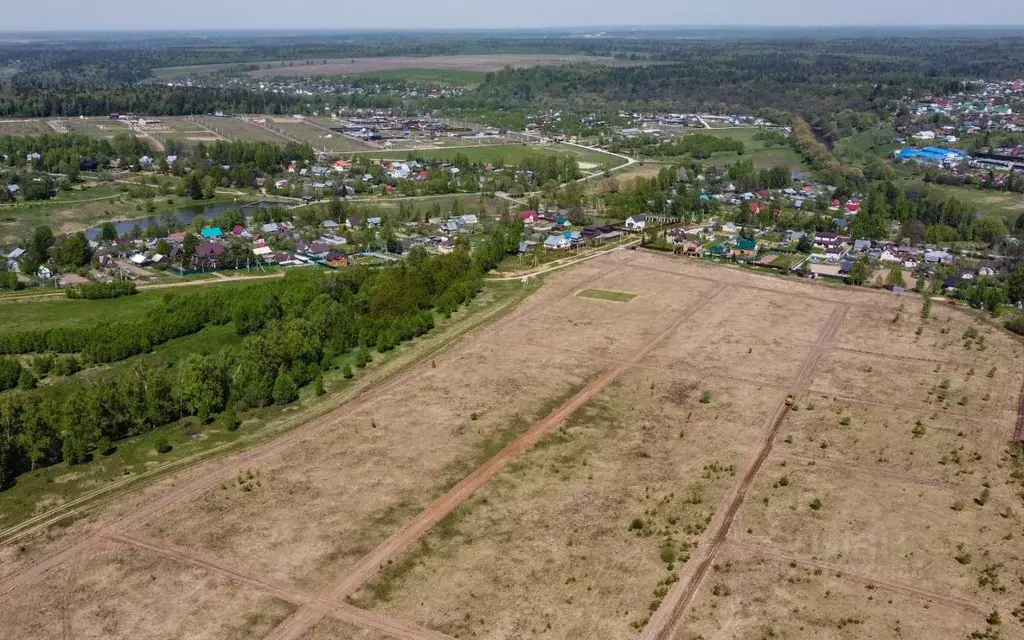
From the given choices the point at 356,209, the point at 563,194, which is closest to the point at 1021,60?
the point at 563,194

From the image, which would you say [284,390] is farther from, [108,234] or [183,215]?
[183,215]

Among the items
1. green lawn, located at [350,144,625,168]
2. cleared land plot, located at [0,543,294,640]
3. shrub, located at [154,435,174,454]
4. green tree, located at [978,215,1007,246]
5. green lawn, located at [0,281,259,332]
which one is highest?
green lawn, located at [350,144,625,168]

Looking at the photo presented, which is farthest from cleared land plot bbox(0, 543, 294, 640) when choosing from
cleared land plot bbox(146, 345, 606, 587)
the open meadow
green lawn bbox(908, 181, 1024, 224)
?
the open meadow

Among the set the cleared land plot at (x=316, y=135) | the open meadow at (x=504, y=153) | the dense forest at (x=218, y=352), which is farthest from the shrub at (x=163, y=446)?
the cleared land plot at (x=316, y=135)

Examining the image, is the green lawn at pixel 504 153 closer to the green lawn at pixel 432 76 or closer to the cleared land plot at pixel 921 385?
the cleared land plot at pixel 921 385

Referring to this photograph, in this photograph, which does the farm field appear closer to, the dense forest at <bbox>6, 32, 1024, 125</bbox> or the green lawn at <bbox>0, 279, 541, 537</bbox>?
the green lawn at <bbox>0, 279, 541, 537</bbox>

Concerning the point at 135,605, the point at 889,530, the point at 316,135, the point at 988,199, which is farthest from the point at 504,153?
the point at 135,605

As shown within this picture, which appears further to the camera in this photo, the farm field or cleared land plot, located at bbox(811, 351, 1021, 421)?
cleared land plot, located at bbox(811, 351, 1021, 421)
